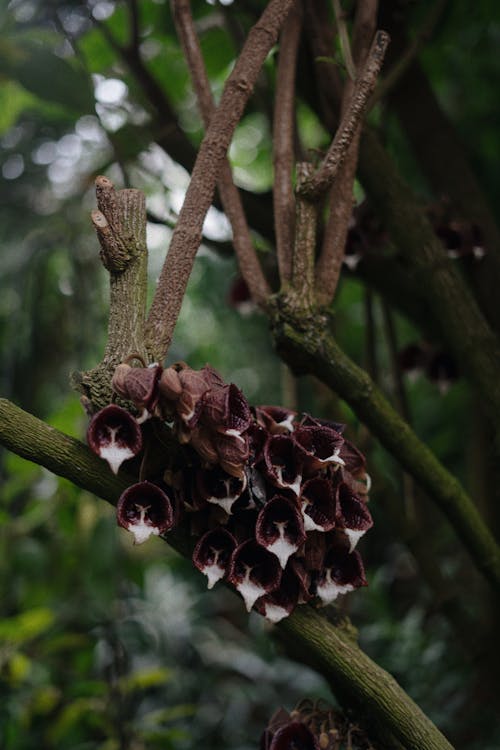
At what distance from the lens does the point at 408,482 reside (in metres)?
1.18

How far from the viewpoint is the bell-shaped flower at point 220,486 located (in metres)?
0.50

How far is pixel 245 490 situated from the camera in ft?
1.73

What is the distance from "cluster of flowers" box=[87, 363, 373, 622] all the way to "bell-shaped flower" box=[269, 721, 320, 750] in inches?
4.2

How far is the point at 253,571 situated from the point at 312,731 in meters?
0.16

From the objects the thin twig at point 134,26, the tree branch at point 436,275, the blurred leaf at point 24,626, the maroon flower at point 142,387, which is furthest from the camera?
the blurred leaf at point 24,626

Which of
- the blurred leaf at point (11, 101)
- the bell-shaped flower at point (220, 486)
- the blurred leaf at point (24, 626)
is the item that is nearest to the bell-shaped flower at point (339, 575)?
the bell-shaped flower at point (220, 486)

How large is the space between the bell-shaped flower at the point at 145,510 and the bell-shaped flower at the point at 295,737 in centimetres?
21

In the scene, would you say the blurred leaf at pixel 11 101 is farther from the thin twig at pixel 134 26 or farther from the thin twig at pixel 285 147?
the thin twig at pixel 285 147

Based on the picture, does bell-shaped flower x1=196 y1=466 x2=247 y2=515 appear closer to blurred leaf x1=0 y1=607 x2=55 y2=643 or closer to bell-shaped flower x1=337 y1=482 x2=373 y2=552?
bell-shaped flower x1=337 y1=482 x2=373 y2=552

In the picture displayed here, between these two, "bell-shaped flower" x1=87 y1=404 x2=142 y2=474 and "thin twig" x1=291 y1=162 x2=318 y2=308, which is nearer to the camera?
"bell-shaped flower" x1=87 y1=404 x2=142 y2=474

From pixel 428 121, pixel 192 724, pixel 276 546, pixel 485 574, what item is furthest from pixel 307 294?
pixel 192 724

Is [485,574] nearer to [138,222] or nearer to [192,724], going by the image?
[138,222]

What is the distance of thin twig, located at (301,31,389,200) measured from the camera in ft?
2.10

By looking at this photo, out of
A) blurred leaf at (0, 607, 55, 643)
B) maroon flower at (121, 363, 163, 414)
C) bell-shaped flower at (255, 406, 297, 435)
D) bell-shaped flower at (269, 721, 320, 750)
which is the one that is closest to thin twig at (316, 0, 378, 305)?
bell-shaped flower at (255, 406, 297, 435)
